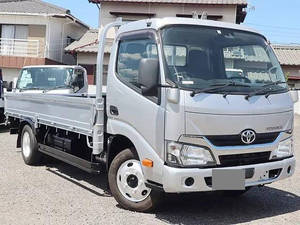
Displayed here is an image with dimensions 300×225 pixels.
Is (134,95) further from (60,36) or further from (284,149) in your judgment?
(60,36)

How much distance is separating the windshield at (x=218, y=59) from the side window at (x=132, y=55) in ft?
0.85

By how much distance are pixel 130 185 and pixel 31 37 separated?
2320cm

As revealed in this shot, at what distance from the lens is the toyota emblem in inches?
182

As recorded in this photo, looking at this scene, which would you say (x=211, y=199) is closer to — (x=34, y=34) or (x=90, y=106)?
(x=90, y=106)

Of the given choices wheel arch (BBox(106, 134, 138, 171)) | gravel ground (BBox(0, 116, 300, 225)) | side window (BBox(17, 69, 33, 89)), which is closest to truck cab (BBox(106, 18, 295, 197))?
wheel arch (BBox(106, 134, 138, 171))

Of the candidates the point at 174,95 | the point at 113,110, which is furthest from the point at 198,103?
the point at 113,110

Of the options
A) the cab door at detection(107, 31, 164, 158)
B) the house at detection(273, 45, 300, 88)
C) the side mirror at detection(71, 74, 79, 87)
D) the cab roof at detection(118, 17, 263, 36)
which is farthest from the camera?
the house at detection(273, 45, 300, 88)

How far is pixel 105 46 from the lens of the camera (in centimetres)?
568

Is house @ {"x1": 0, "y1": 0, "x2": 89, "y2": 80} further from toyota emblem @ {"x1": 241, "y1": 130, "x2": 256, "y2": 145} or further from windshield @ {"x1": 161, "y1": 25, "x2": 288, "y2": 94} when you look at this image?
toyota emblem @ {"x1": 241, "y1": 130, "x2": 256, "y2": 145}

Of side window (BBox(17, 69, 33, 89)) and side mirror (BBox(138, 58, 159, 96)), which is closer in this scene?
side mirror (BBox(138, 58, 159, 96))

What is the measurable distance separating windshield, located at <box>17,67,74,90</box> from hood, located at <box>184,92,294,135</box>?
6.21 meters

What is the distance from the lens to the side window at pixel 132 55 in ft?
16.0

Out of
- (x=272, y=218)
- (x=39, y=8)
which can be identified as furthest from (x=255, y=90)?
(x=39, y=8)

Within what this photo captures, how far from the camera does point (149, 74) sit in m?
4.50
